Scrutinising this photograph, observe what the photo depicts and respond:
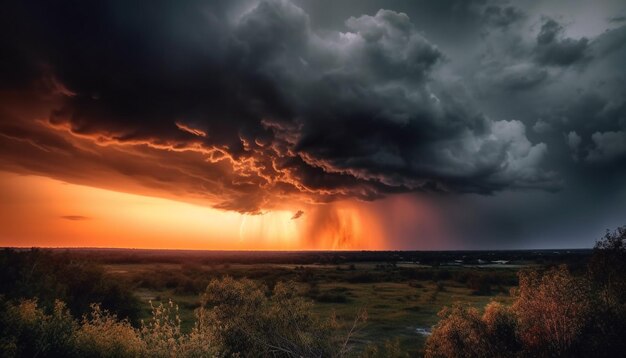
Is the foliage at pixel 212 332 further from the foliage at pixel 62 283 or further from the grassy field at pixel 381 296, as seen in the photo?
the grassy field at pixel 381 296

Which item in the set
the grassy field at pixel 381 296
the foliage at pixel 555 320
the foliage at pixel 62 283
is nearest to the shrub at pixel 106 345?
the foliage at pixel 62 283

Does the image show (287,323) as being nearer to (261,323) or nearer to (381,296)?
(261,323)

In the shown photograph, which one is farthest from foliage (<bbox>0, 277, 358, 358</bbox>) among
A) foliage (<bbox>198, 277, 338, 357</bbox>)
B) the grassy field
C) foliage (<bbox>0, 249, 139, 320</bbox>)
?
the grassy field

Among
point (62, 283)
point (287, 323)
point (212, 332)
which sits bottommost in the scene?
point (212, 332)

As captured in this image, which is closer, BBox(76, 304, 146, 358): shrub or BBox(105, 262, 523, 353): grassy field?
BBox(76, 304, 146, 358): shrub

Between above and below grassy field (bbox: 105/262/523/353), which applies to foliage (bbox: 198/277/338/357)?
above

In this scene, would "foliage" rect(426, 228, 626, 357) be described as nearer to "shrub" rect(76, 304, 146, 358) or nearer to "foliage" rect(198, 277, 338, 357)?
"foliage" rect(198, 277, 338, 357)

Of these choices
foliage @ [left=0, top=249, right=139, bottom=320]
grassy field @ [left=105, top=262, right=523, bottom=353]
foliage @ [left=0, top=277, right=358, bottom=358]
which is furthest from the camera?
grassy field @ [left=105, top=262, right=523, bottom=353]

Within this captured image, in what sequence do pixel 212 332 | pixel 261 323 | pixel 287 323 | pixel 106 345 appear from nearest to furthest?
pixel 106 345 → pixel 212 332 → pixel 261 323 → pixel 287 323

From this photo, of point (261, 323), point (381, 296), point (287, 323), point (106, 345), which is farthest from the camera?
point (381, 296)

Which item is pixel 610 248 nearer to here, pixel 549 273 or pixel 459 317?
pixel 549 273

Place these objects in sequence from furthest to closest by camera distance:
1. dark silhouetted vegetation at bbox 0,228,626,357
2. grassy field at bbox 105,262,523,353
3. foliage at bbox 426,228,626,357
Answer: grassy field at bbox 105,262,523,353 → foliage at bbox 426,228,626,357 → dark silhouetted vegetation at bbox 0,228,626,357

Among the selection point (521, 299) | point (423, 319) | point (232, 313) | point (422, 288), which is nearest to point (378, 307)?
point (423, 319)

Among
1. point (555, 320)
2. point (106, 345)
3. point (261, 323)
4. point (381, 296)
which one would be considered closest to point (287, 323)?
point (261, 323)
